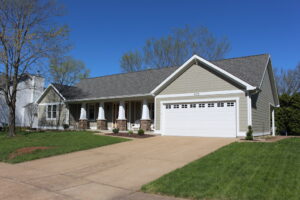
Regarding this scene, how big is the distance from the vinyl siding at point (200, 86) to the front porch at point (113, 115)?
7.28 feet

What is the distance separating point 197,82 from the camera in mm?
16234

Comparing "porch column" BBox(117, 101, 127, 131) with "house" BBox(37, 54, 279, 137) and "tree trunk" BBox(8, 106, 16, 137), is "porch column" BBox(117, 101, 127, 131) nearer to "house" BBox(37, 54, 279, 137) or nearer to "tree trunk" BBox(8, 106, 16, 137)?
"house" BBox(37, 54, 279, 137)

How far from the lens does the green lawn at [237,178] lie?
5336mm

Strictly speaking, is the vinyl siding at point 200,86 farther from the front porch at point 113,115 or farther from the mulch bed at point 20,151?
the mulch bed at point 20,151

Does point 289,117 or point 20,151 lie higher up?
point 289,117

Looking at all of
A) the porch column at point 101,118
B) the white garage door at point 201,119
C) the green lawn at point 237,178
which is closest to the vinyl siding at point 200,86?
the white garage door at point 201,119

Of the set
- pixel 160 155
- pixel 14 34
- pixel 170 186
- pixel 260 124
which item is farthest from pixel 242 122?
pixel 14 34

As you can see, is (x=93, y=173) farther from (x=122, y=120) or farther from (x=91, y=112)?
(x=91, y=112)

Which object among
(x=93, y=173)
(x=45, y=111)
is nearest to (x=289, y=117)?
(x=93, y=173)

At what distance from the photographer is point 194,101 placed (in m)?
16.1

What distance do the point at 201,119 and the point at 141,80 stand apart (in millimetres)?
7891

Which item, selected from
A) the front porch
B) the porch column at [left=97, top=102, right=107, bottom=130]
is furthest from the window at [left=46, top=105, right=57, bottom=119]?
the porch column at [left=97, top=102, right=107, bottom=130]

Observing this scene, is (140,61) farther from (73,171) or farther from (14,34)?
(73,171)

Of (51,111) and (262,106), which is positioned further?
(51,111)
